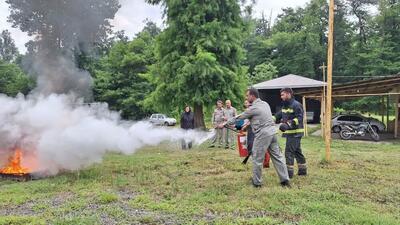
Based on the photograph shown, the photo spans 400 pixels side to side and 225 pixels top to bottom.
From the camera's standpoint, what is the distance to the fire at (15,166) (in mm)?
8648

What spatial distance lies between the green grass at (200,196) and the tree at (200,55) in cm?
867

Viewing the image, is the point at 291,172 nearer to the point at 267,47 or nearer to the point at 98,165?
the point at 98,165

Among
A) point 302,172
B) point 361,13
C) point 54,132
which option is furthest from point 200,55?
point 361,13

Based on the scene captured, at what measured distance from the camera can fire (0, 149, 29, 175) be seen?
8648mm

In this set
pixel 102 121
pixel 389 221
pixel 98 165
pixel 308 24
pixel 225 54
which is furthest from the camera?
pixel 308 24

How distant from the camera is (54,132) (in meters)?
8.38

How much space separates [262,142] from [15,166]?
5535 millimetres

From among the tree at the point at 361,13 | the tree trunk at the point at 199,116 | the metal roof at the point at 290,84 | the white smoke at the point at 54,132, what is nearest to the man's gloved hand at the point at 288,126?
the white smoke at the point at 54,132

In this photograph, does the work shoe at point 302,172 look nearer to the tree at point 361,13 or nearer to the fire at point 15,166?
the fire at point 15,166

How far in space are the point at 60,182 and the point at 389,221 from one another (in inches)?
242

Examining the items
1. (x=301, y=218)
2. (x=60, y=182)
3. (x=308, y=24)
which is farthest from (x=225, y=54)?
(x=308, y=24)

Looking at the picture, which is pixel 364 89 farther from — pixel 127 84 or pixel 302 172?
pixel 127 84

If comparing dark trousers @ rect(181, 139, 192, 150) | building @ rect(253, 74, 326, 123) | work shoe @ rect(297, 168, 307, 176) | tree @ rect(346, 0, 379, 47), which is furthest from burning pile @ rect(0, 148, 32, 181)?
tree @ rect(346, 0, 379, 47)

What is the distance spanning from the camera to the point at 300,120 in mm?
8242
